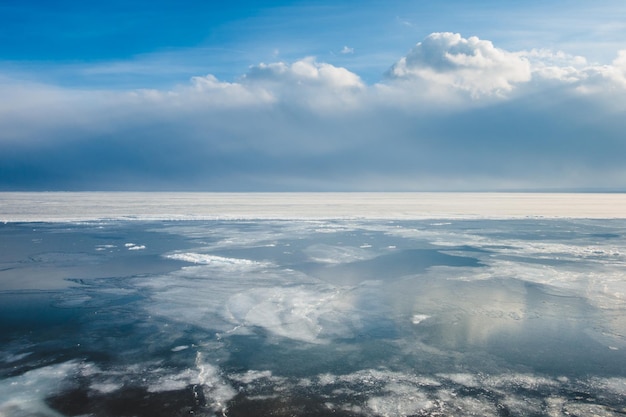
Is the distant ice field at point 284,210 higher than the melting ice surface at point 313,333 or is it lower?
higher

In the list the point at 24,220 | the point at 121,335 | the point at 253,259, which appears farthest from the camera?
the point at 24,220

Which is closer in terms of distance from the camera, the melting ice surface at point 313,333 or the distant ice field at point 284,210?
the melting ice surface at point 313,333

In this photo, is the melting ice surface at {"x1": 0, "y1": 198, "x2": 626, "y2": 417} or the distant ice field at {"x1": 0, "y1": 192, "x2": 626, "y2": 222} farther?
the distant ice field at {"x1": 0, "y1": 192, "x2": 626, "y2": 222}

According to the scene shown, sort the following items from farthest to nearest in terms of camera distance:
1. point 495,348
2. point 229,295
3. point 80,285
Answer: point 80,285, point 229,295, point 495,348

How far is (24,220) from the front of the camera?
26062 millimetres

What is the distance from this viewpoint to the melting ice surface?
193 inches

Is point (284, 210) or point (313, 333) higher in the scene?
point (284, 210)

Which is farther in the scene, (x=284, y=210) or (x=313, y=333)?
(x=284, y=210)

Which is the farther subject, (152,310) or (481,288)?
(481,288)

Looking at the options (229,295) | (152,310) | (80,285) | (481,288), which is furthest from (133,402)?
(481,288)

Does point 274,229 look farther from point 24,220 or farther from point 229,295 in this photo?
point 24,220

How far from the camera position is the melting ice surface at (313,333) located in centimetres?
490

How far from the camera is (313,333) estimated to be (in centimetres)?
698

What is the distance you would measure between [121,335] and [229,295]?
2.59m
